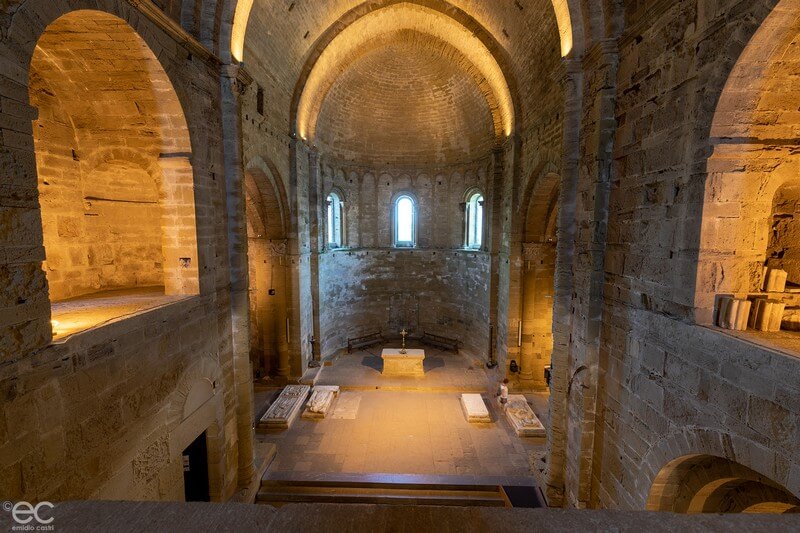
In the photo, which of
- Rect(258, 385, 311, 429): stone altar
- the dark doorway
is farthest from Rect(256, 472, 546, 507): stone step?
Rect(258, 385, 311, 429): stone altar

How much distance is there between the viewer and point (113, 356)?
4090mm

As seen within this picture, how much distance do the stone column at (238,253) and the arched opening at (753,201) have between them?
6825 mm

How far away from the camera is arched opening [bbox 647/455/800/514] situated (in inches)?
146

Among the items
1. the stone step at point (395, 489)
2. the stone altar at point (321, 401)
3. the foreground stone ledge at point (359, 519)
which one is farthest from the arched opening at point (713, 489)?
the stone altar at point (321, 401)

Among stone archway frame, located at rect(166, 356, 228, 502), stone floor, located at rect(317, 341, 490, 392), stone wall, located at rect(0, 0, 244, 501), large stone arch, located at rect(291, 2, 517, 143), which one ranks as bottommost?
stone floor, located at rect(317, 341, 490, 392)

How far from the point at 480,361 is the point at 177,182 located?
37.8 feet

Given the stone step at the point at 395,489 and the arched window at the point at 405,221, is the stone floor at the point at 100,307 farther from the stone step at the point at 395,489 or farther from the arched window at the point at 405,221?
the arched window at the point at 405,221

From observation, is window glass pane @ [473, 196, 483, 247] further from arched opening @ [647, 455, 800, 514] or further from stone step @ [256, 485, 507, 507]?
arched opening @ [647, 455, 800, 514]

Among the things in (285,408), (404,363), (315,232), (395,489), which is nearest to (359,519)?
(395,489)

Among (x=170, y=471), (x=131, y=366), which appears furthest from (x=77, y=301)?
(x=170, y=471)

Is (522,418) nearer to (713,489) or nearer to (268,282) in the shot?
(713,489)

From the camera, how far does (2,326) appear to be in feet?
9.66

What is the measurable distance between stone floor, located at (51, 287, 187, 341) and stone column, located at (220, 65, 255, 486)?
1.29 meters

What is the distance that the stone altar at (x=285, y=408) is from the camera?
31.4ft
